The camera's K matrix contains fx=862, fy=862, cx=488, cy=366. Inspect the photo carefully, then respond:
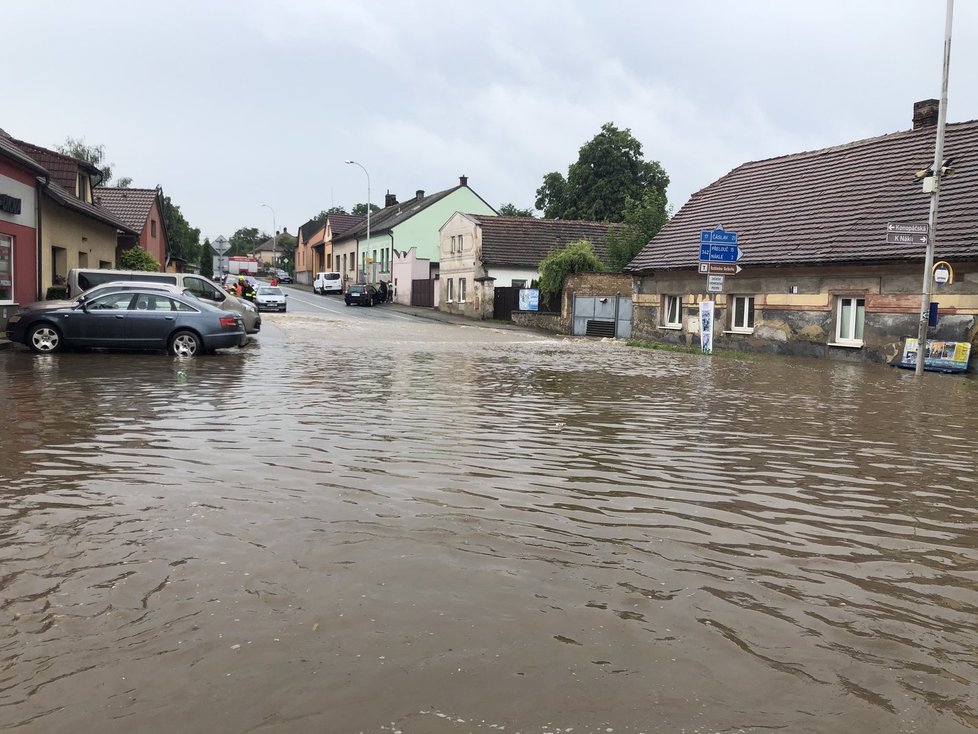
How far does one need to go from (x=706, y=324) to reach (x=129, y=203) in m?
33.7

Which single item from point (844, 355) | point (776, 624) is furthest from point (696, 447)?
point (844, 355)

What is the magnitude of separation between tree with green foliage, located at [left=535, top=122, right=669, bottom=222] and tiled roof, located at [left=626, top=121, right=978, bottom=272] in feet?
122

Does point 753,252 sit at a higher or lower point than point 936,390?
higher

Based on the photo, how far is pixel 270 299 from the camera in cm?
4469

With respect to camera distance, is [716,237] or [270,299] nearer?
[716,237]

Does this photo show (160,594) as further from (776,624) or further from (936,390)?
(936,390)

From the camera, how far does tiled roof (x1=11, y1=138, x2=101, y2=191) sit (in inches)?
1201

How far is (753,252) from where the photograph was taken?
27.3 meters

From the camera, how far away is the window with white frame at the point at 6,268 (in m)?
22.2

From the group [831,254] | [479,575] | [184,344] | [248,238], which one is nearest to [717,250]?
[831,254]

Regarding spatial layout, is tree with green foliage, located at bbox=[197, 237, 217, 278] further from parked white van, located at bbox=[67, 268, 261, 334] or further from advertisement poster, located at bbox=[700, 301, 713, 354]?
advertisement poster, located at bbox=[700, 301, 713, 354]

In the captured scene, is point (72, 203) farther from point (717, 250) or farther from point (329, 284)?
point (329, 284)

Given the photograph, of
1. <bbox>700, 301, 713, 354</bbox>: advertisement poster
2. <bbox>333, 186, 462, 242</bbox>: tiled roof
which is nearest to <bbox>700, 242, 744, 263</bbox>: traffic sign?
<bbox>700, 301, 713, 354</bbox>: advertisement poster

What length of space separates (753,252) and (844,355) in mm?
4891
